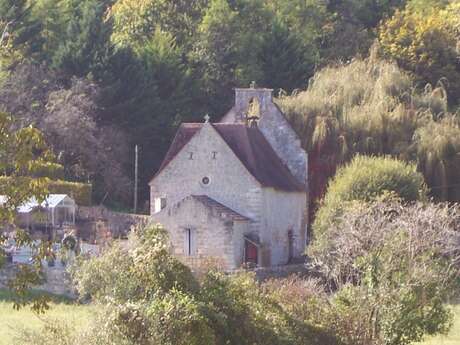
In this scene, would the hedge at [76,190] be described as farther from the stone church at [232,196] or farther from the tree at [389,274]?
the tree at [389,274]

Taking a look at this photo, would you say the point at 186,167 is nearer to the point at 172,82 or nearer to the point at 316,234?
the point at 316,234

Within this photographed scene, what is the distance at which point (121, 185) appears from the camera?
6406cm

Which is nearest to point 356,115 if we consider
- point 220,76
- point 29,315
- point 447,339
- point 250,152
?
point 250,152

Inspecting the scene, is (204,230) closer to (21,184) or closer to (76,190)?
(76,190)

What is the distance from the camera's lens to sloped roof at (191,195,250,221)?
54781mm

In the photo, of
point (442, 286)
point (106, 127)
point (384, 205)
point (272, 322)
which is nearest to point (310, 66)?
point (106, 127)

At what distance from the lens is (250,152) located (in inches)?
2250

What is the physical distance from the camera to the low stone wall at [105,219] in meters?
56.3

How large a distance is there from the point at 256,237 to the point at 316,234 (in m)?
3.25

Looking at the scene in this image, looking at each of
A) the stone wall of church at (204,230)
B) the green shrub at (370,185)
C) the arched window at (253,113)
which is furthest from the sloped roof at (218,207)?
the arched window at (253,113)

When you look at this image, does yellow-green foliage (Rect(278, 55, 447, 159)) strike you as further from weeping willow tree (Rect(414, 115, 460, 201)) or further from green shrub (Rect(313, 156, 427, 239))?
green shrub (Rect(313, 156, 427, 239))

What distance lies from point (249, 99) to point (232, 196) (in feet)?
20.8

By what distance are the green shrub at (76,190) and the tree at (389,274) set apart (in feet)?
43.7

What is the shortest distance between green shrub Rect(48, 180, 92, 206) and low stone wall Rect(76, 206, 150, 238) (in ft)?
2.00
